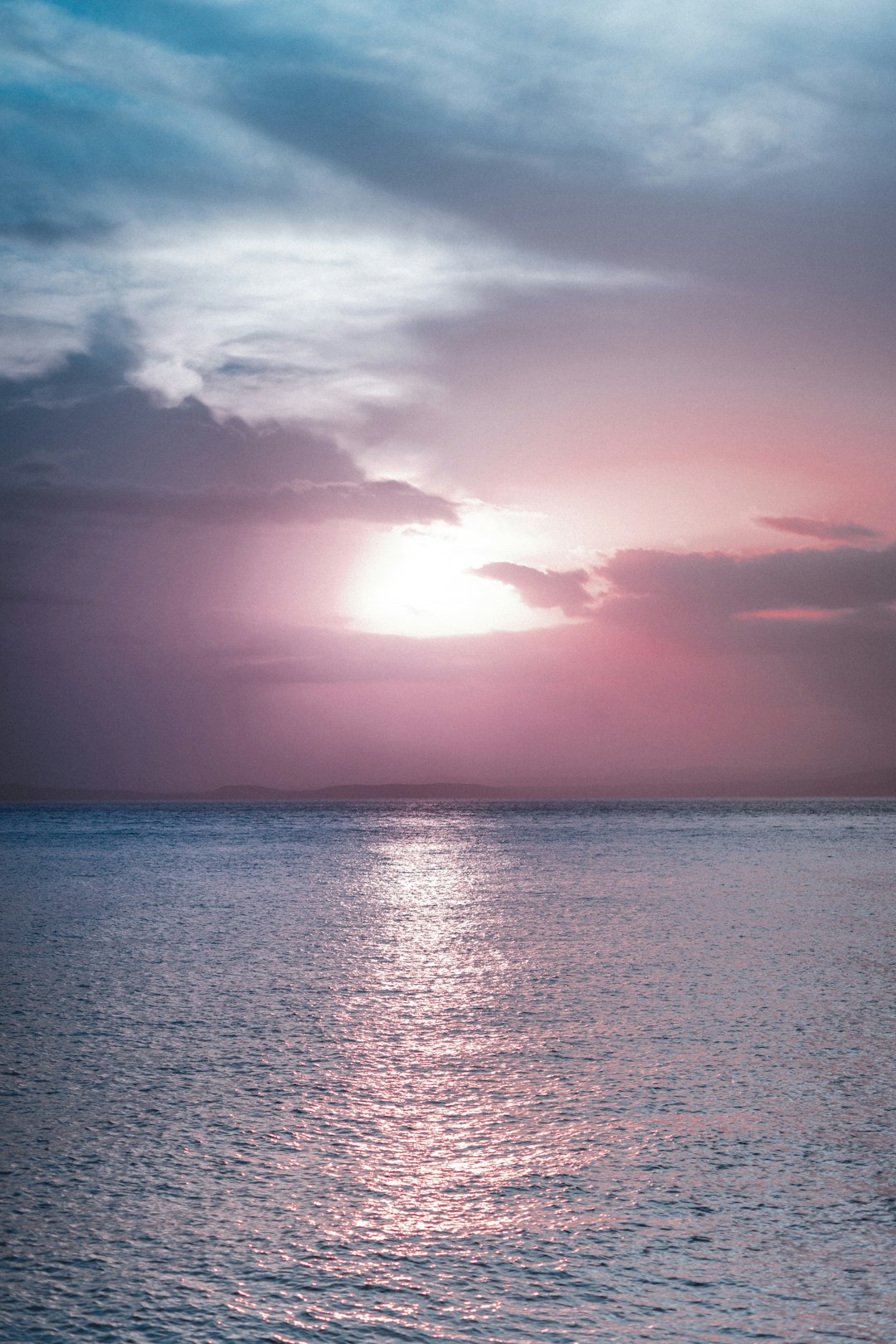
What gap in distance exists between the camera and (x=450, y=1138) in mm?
6172

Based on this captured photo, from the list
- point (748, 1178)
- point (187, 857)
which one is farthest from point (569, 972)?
→ point (187, 857)

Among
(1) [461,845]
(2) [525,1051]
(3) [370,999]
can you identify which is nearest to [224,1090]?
(2) [525,1051]

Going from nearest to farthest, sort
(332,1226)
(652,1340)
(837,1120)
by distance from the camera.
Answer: (652,1340) → (332,1226) → (837,1120)

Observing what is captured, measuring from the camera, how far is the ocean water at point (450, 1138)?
431 centimetres

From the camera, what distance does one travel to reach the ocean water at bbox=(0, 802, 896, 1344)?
431 centimetres

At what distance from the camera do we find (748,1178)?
5.59m

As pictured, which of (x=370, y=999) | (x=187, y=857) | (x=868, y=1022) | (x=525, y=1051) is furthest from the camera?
(x=187, y=857)

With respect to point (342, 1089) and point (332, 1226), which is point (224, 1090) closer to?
point (342, 1089)

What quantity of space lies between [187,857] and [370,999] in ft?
96.4

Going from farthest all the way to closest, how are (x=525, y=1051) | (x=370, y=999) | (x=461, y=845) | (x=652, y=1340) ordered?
(x=461, y=845) → (x=370, y=999) → (x=525, y=1051) → (x=652, y=1340)

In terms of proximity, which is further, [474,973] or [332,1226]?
[474,973]

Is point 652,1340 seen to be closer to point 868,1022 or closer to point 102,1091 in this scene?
point 102,1091

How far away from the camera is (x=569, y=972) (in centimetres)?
1195

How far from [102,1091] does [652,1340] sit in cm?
448
